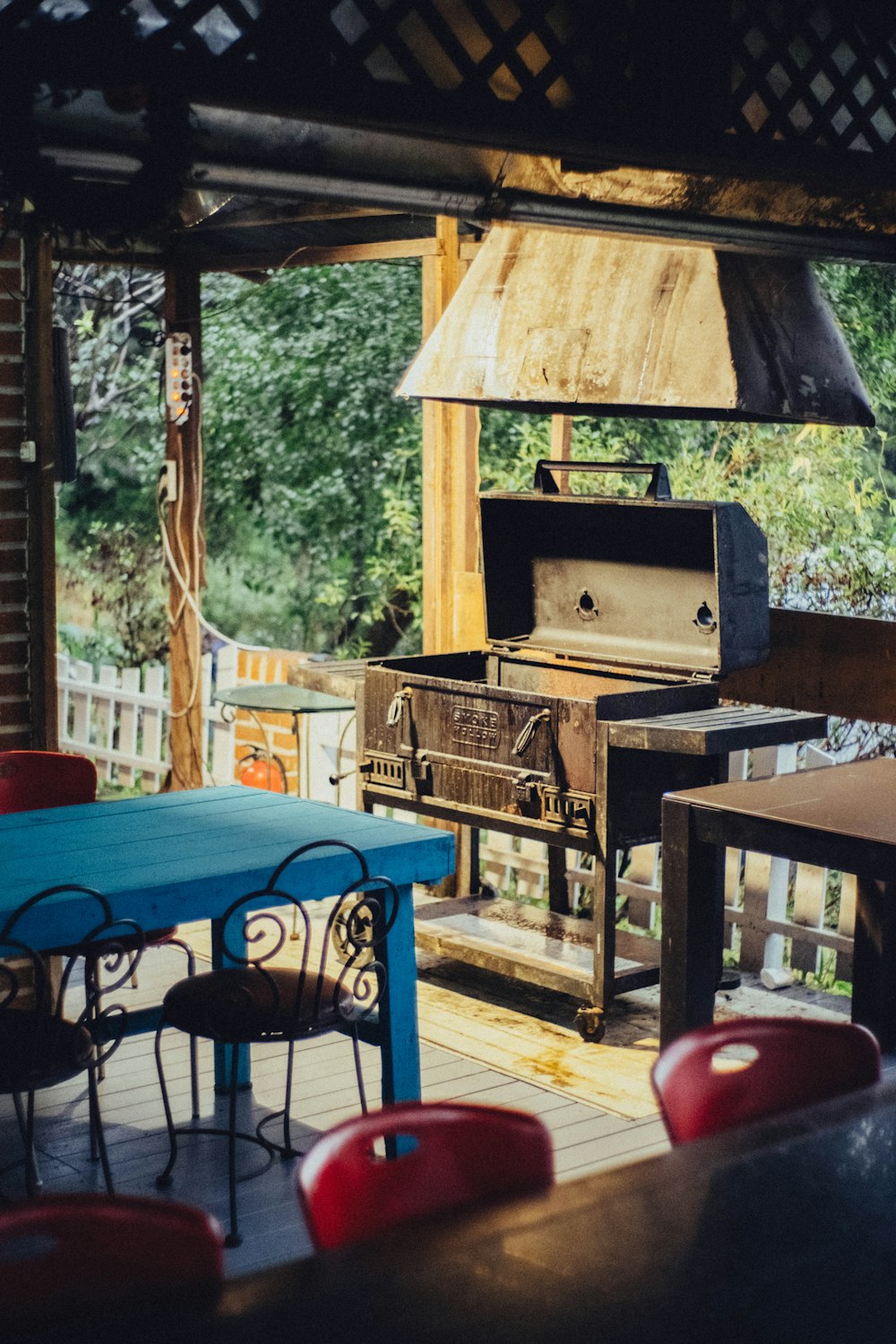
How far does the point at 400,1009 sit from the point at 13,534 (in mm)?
2226

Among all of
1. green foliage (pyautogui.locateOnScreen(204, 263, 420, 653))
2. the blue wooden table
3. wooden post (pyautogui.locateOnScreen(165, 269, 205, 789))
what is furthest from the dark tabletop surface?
green foliage (pyautogui.locateOnScreen(204, 263, 420, 653))

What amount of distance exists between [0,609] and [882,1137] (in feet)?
12.7

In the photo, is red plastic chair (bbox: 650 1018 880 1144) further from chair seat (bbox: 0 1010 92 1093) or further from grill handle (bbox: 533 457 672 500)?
grill handle (bbox: 533 457 672 500)

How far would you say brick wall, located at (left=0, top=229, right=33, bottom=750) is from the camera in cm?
543

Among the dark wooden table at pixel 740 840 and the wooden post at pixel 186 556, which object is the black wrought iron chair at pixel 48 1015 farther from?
the wooden post at pixel 186 556

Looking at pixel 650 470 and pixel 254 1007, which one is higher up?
pixel 650 470

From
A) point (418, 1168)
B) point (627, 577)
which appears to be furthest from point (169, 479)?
point (418, 1168)

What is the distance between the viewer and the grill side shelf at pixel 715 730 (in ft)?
16.6

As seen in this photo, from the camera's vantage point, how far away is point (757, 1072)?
104 inches

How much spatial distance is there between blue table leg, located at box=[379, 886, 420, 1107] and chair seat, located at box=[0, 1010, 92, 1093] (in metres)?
0.82

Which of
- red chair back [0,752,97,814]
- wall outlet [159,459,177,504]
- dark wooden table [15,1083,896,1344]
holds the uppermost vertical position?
wall outlet [159,459,177,504]

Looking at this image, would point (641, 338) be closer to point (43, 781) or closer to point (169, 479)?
point (43, 781)

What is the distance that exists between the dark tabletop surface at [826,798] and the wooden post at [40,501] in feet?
7.52

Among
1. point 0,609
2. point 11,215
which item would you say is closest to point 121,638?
point 0,609
